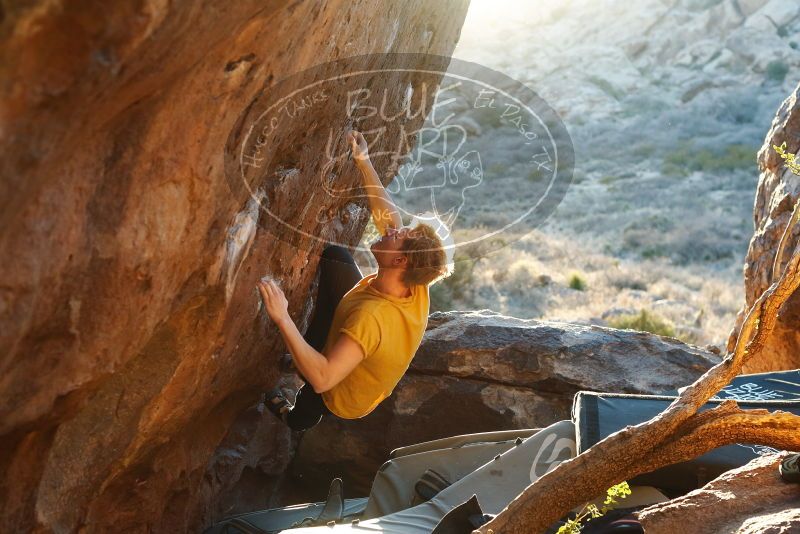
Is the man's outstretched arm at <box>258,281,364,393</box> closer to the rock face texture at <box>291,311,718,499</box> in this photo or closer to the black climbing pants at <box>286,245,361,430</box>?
the black climbing pants at <box>286,245,361,430</box>

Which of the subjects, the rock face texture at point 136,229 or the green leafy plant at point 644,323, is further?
the green leafy plant at point 644,323

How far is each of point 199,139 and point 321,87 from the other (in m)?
0.96

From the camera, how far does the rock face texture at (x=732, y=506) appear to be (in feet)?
10.1

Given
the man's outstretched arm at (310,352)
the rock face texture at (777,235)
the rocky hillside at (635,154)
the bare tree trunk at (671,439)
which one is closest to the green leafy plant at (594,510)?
the bare tree trunk at (671,439)

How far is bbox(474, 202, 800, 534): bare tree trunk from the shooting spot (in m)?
3.07

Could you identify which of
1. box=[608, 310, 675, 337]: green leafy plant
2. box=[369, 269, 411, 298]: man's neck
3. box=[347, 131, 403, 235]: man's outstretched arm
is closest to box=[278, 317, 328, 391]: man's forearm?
box=[369, 269, 411, 298]: man's neck

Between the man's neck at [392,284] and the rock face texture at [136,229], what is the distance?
19.8 inches

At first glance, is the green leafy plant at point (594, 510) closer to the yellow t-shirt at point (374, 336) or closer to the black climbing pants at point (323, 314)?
the yellow t-shirt at point (374, 336)

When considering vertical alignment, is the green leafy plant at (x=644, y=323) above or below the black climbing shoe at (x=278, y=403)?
above

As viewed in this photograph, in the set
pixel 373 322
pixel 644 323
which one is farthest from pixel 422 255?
pixel 644 323

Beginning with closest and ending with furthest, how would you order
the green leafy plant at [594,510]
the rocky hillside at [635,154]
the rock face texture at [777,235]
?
the green leafy plant at [594,510] < the rock face texture at [777,235] < the rocky hillside at [635,154]

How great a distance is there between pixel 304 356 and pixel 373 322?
420mm

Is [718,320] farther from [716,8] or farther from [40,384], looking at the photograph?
[716,8]

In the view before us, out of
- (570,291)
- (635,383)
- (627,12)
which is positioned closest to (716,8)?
(627,12)
